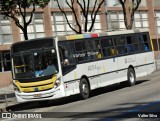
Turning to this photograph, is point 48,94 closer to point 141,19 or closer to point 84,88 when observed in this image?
point 84,88

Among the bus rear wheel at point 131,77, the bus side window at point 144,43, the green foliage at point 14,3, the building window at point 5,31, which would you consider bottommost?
the bus rear wheel at point 131,77

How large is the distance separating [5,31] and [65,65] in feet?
77.6

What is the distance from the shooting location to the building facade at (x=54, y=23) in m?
40.9

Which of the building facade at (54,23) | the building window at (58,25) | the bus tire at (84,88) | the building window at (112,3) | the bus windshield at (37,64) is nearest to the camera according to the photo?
the bus windshield at (37,64)

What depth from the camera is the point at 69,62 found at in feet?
62.5

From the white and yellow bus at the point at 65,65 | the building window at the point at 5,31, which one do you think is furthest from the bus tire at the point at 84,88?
the building window at the point at 5,31

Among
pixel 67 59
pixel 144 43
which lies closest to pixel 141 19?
pixel 144 43

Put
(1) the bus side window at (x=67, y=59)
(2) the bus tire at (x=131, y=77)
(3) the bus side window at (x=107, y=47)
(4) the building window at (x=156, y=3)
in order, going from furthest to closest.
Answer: (4) the building window at (x=156, y=3) < (2) the bus tire at (x=131, y=77) < (3) the bus side window at (x=107, y=47) < (1) the bus side window at (x=67, y=59)

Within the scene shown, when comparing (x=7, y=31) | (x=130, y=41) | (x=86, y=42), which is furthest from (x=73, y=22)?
(x=86, y=42)

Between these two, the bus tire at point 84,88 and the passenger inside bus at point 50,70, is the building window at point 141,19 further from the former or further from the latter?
the passenger inside bus at point 50,70

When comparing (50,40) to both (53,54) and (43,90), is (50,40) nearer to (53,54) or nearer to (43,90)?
(53,54)

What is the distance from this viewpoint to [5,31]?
41.4 metres

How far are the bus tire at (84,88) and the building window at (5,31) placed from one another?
22038 mm

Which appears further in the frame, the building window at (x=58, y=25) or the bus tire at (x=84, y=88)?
the building window at (x=58, y=25)
